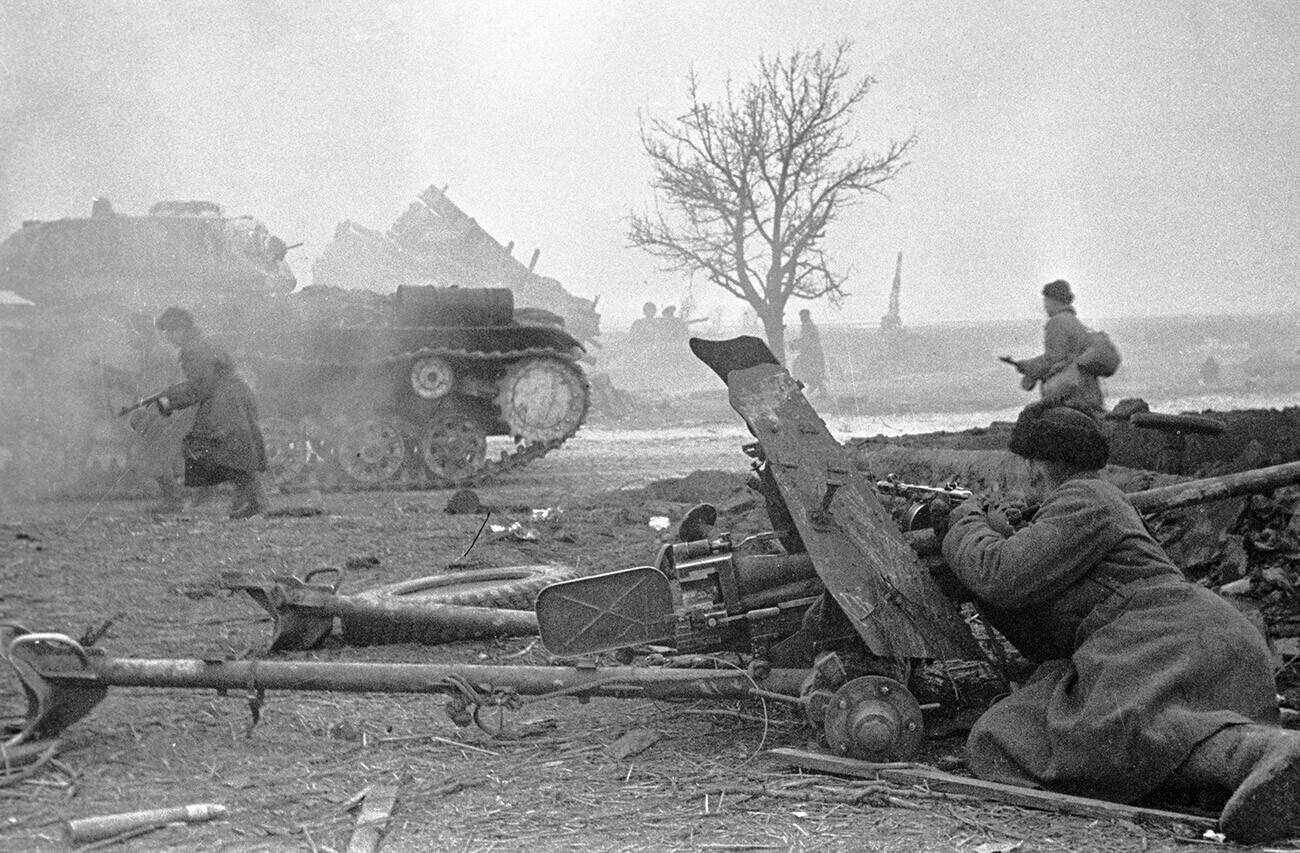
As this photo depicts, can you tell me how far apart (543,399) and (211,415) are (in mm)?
5566

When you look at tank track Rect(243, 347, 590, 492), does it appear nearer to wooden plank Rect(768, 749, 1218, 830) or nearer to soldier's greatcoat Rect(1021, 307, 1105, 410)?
soldier's greatcoat Rect(1021, 307, 1105, 410)

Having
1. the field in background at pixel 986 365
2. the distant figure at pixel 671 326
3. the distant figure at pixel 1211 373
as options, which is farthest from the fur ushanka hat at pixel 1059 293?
the distant figure at pixel 671 326

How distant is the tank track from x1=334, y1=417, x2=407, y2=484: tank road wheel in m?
0.11

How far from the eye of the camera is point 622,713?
4.58 m

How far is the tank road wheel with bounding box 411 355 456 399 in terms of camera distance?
1391 centimetres

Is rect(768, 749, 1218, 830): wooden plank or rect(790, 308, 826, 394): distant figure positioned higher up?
rect(790, 308, 826, 394): distant figure

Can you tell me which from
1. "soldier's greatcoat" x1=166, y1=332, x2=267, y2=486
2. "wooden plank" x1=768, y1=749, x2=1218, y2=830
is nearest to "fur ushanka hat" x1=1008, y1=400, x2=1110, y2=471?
"wooden plank" x1=768, y1=749, x2=1218, y2=830

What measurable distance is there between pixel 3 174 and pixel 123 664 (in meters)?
18.2


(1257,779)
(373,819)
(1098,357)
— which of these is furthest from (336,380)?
(1257,779)

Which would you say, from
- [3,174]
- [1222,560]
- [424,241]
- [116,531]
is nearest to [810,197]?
[424,241]

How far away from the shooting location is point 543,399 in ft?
47.3

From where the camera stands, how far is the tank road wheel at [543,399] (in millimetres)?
14273

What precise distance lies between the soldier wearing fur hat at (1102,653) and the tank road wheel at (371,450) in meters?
10.7

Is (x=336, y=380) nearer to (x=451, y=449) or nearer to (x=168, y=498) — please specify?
(x=451, y=449)
